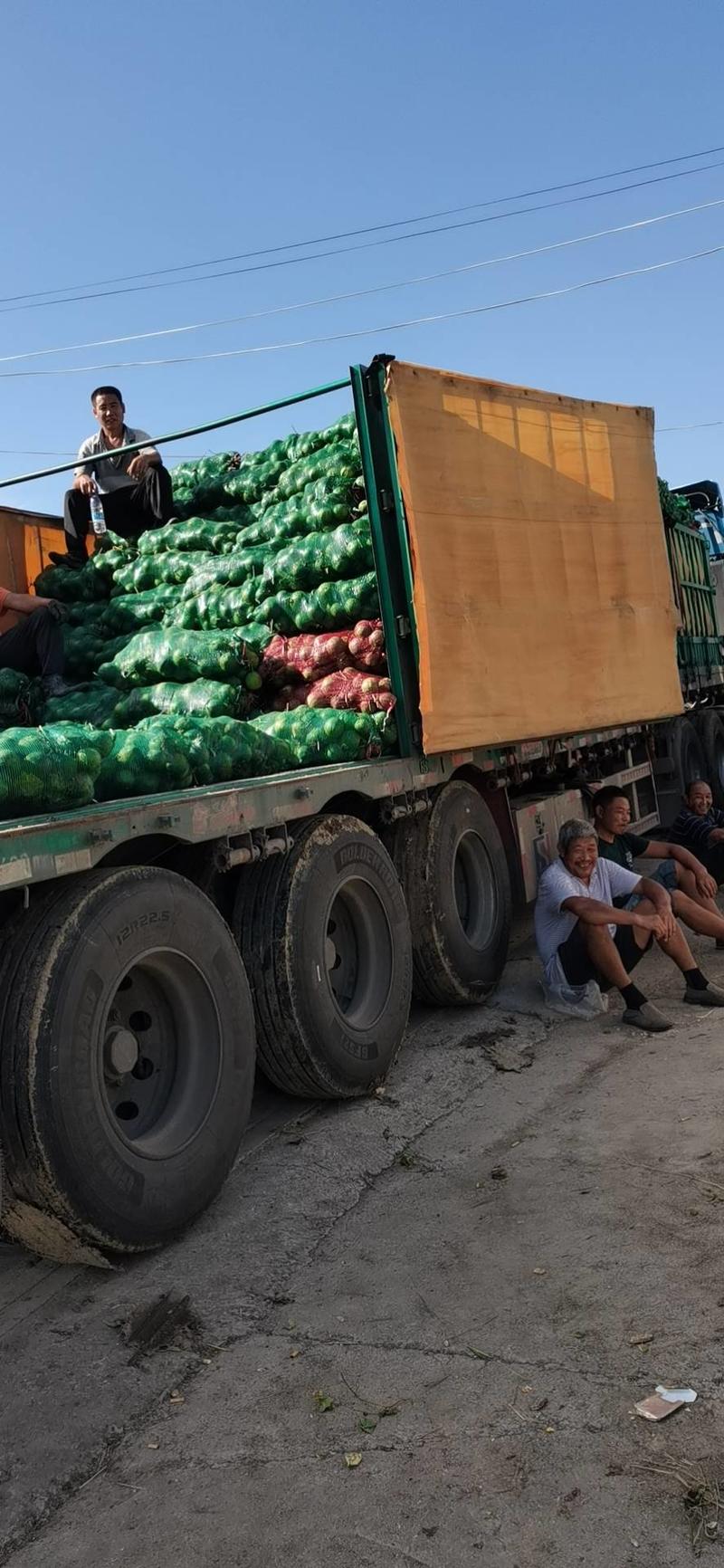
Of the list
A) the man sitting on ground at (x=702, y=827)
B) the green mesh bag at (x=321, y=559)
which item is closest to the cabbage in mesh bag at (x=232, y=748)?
the green mesh bag at (x=321, y=559)

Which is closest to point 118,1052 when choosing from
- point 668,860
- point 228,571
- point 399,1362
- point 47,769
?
point 47,769

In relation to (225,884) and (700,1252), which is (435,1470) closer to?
(700,1252)

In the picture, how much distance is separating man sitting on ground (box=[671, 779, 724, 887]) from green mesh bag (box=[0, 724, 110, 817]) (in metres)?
5.89

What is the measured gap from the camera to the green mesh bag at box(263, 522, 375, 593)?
582 centimetres

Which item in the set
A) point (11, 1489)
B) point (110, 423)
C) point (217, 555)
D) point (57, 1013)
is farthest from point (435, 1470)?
point (110, 423)

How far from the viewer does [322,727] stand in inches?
215

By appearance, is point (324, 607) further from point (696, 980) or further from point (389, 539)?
point (696, 980)

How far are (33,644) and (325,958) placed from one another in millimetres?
2606

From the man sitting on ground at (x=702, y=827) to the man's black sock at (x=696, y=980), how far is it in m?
2.38

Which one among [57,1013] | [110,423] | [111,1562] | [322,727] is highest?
[110,423]

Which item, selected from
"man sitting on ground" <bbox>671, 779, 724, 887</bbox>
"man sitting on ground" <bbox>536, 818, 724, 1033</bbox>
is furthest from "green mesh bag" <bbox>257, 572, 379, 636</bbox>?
"man sitting on ground" <bbox>671, 779, 724, 887</bbox>

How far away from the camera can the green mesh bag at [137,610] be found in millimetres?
6406

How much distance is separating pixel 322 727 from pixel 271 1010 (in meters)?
1.41

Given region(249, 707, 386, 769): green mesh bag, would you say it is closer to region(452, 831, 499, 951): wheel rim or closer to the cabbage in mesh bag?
the cabbage in mesh bag
